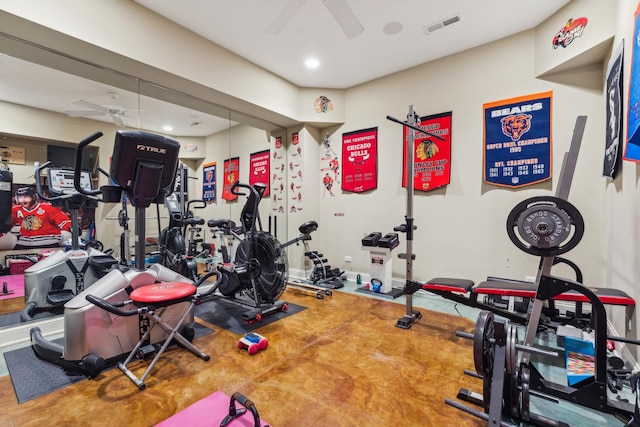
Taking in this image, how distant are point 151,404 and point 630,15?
4.62m

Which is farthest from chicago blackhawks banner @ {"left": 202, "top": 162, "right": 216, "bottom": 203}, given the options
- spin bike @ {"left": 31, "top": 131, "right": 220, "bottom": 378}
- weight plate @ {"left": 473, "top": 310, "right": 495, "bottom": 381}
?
weight plate @ {"left": 473, "top": 310, "right": 495, "bottom": 381}

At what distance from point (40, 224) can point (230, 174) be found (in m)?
2.62

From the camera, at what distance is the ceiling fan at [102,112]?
340cm

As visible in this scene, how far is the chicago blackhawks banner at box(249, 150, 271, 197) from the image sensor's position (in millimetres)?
5555

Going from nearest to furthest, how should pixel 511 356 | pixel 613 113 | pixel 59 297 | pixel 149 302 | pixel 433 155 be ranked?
pixel 511 356
pixel 149 302
pixel 613 113
pixel 59 297
pixel 433 155

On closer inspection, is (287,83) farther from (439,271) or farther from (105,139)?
(439,271)

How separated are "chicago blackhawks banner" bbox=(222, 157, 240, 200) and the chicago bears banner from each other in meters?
4.93

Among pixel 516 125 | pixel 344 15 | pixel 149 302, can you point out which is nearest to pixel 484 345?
pixel 149 302

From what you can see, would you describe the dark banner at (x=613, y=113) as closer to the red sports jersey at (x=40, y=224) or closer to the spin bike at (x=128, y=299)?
the spin bike at (x=128, y=299)

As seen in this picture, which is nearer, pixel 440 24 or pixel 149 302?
pixel 149 302

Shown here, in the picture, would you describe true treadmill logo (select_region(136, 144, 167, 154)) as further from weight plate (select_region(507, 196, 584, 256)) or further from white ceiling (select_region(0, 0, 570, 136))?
weight plate (select_region(507, 196, 584, 256))

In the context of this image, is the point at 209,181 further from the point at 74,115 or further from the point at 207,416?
the point at 207,416

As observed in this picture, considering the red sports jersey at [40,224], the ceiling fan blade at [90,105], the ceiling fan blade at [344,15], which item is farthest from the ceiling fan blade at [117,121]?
the ceiling fan blade at [344,15]

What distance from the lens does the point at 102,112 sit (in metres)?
3.52
